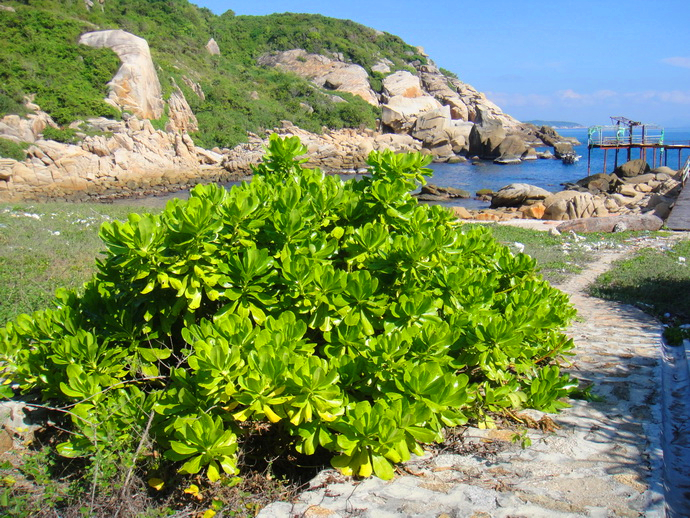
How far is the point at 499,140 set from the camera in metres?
59.7

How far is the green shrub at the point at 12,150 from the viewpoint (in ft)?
91.5

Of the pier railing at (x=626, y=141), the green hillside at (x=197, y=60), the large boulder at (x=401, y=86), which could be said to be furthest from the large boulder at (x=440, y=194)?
the large boulder at (x=401, y=86)

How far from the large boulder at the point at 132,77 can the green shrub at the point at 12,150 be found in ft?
30.1

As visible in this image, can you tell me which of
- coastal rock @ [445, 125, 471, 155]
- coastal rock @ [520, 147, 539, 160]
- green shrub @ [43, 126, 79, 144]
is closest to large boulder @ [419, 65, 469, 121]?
coastal rock @ [445, 125, 471, 155]

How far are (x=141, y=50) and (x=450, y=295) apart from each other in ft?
138

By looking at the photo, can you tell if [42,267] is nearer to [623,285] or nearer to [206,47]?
[623,285]

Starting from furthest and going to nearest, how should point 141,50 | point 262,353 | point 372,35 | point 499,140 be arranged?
point 372,35
point 499,140
point 141,50
point 262,353

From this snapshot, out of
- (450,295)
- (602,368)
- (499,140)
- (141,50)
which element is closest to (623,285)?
→ (602,368)

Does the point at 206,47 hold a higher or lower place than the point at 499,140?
higher

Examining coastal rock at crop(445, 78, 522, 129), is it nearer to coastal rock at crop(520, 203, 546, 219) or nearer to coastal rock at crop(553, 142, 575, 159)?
coastal rock at crop(553, 142, 575, 159)

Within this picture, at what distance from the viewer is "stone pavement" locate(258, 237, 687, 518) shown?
9.00 ft

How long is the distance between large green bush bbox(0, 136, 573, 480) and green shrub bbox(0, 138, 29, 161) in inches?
1133

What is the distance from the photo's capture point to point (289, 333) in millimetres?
2932

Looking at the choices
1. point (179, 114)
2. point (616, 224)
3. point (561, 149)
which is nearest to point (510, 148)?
point (561, 149)
